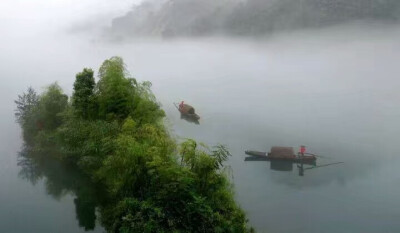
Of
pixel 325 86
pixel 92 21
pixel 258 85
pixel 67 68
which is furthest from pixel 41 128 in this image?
pixel 92 21

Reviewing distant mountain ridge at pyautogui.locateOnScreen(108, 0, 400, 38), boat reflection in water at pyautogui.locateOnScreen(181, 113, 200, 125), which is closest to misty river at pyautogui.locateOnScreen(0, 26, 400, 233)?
boat reflection in water at pyautogui.locateOnScreen(181, 113, 200, 125)

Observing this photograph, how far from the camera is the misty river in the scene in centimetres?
2367

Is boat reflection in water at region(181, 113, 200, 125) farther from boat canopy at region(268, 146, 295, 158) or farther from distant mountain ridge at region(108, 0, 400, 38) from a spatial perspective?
distant mountain ridge at region(108, 0, 400, 38)

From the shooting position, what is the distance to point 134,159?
1830cm

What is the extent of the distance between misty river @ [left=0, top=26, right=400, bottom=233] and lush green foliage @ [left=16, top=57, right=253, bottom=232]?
2125mm

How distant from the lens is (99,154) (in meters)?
23.3

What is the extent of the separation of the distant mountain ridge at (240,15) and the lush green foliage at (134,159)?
79635 millimetres

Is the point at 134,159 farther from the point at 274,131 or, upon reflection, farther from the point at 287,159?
the point at 274,131

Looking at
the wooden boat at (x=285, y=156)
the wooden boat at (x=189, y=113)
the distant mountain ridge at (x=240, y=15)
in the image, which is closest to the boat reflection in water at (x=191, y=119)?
the wooden boat at (x=189, y=113)

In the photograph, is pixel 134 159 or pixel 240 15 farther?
pixel 240 15

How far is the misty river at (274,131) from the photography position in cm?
2367

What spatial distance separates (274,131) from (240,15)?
7520 cm

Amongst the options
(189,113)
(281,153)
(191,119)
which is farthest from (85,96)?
(189,113)

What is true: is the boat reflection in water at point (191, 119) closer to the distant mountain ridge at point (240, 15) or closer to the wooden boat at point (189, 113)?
the wooden boat at point (189, 113)
